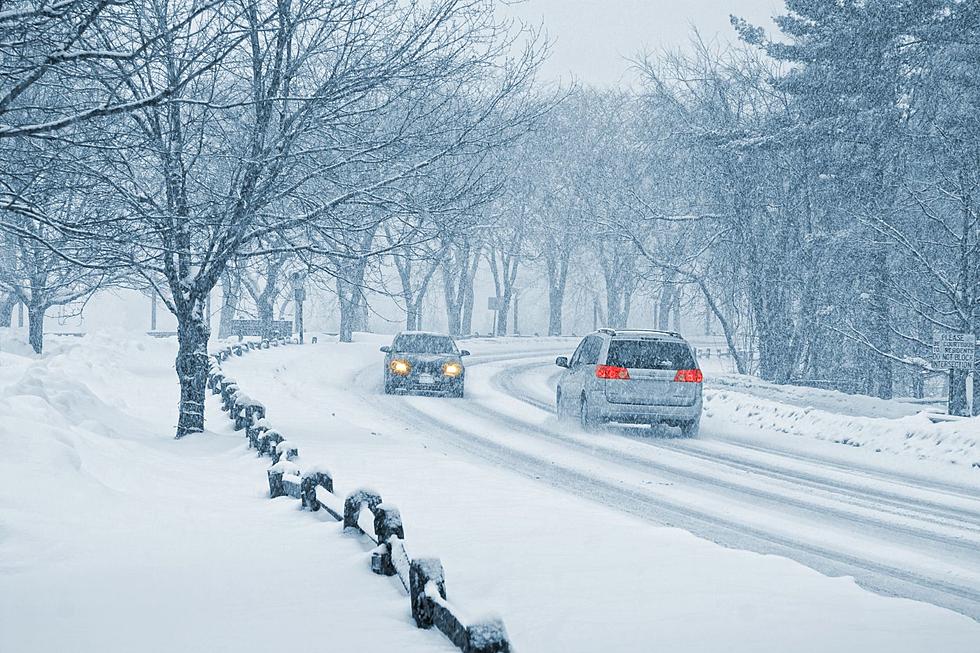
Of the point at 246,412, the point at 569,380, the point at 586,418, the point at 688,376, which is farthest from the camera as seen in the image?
the point at 569,380

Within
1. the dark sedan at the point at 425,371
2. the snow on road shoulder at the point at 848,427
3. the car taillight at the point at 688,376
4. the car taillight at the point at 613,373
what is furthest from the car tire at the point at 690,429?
the dark sedan at the point at 425,371

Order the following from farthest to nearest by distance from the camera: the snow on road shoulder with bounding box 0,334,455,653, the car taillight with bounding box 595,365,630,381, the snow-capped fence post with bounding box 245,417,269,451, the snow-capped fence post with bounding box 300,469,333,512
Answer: the car taillight with bounding box 595,365,630,381 → the snow-capped fence post with bounding box 245,417,269,451 → the snow-capped fence post with bounding box 300,469,333,512 → the snow on road shoulder with bounding box 0,334,455,653

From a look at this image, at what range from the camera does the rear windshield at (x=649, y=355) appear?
18109mm

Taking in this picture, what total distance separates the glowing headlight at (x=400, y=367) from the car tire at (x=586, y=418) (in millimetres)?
7799

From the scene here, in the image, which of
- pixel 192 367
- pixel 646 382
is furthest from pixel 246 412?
pixel 646 382

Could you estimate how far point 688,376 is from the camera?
18.0 meters

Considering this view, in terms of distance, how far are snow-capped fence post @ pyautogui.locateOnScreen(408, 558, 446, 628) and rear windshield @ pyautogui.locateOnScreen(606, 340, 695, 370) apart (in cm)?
1306

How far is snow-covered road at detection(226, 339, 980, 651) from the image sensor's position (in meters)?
5.84

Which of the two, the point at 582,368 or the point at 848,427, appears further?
the point at 582,368

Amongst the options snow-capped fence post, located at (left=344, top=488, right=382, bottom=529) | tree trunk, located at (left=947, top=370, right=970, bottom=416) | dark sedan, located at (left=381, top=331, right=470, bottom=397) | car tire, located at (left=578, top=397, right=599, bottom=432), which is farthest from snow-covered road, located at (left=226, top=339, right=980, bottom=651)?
dark sedan, located at (left=381, top=331, right=470, bottom=397)

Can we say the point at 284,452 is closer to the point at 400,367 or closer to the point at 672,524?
the point at 672,524

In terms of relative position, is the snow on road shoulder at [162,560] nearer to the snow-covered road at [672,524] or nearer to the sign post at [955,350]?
the snow-covered road at [672,524]

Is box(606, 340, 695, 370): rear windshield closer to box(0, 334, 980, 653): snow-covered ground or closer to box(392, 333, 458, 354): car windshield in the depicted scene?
box(0, 334, 980, 653): snow-covered ground

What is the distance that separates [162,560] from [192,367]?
7.94 meters
